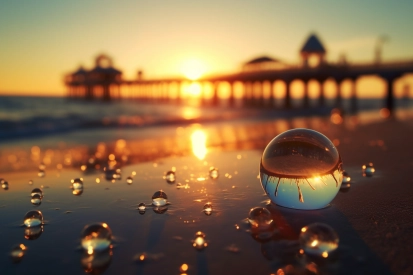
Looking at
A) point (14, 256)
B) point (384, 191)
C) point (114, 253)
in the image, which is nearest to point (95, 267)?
point (114, 253)

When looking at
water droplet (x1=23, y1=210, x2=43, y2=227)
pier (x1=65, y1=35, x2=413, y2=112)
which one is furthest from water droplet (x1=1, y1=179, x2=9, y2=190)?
pier (x1=65, y1=35, x2=413, y2=112)

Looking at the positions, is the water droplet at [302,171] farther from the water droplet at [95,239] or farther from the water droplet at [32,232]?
the water droplet at [32,232]

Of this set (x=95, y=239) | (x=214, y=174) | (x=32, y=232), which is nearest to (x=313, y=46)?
(x=214, y=174)

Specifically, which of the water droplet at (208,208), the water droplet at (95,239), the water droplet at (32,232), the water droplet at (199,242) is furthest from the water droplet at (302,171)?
the water droplet at (32,232)

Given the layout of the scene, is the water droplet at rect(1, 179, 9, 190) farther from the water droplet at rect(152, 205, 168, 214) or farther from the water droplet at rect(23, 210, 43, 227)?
the water droplet at rect(152, 205, 168, 214)

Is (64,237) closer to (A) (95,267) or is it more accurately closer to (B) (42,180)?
(A) (95,267)

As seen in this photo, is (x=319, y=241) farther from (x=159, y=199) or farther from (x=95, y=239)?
(x=159, y=199)
